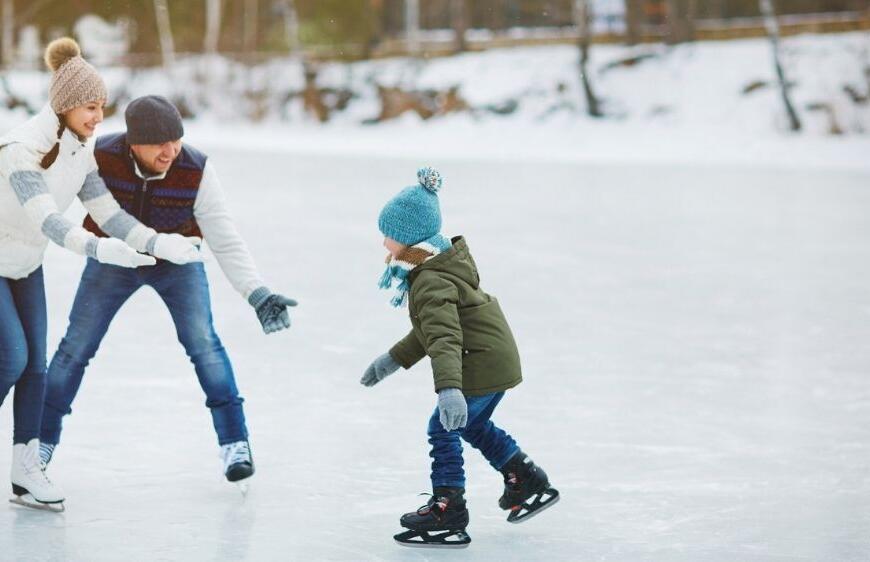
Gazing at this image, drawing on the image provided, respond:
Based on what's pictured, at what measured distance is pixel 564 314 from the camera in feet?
25.5

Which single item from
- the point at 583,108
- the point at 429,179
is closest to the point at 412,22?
the point at 583,108

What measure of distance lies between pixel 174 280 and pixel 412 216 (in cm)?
93

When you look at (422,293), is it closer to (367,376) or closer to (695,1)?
(367,376)

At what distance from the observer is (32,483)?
13.3ft

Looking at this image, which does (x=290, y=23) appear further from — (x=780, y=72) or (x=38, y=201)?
(x=38, y=201)

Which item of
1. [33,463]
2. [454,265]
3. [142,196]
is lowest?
[33,463]

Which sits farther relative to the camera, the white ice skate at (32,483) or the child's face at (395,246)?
the white ice skate at (32,483)

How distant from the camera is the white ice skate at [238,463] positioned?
4191 millimetres

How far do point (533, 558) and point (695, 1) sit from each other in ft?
81.3

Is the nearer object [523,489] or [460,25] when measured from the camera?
[523,489]

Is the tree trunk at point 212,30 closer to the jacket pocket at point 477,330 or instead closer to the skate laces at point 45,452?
the skate laces at point 45,452

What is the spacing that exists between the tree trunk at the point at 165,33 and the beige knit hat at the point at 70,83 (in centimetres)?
3017

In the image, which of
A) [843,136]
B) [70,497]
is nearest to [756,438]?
[70,497]

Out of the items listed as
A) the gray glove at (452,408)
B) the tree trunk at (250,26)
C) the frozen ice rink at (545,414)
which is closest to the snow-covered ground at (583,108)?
the tree trunk at (250,26)
